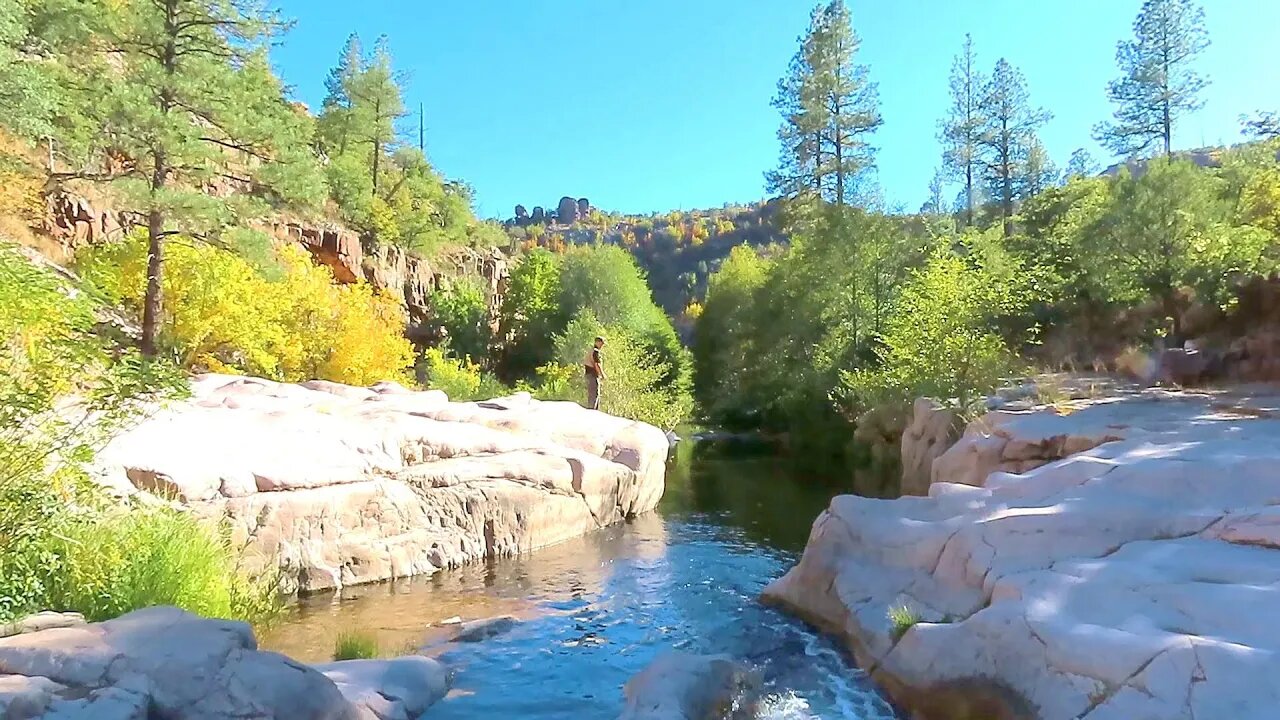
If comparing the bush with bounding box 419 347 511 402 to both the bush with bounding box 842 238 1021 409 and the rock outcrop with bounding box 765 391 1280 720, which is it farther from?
the rock outcrop with bounding box 765 391 1280 720

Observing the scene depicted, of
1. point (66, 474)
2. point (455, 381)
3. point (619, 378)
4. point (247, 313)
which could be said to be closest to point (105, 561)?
point (66, 474)

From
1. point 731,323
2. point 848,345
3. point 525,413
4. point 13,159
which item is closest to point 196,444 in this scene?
point 525,413

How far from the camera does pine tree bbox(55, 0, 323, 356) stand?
661 inches

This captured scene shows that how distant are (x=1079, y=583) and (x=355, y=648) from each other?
21.3 feet

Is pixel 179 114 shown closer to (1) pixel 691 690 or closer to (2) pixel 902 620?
(1) pixel 691 690

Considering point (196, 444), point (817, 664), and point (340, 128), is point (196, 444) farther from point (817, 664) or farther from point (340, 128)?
Result: point (340, 128)

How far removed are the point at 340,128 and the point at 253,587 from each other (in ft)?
126

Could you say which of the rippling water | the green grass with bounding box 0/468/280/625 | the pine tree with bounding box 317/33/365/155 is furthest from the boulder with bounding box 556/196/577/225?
the green grass with bounding box 0/468/280/625

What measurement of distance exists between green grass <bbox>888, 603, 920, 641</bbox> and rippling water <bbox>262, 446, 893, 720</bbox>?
1.85 ft

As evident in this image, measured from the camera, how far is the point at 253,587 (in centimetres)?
891

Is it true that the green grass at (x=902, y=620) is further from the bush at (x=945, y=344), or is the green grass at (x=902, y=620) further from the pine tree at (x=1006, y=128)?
the pine tree at (x=1006, y=128)

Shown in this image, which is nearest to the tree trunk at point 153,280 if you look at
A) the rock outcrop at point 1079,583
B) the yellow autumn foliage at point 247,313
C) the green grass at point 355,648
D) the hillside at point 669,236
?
the yellow autumn foliage at point 247,313

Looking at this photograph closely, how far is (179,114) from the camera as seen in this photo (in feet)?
56.1

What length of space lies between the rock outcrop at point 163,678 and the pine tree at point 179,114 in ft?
45.1
